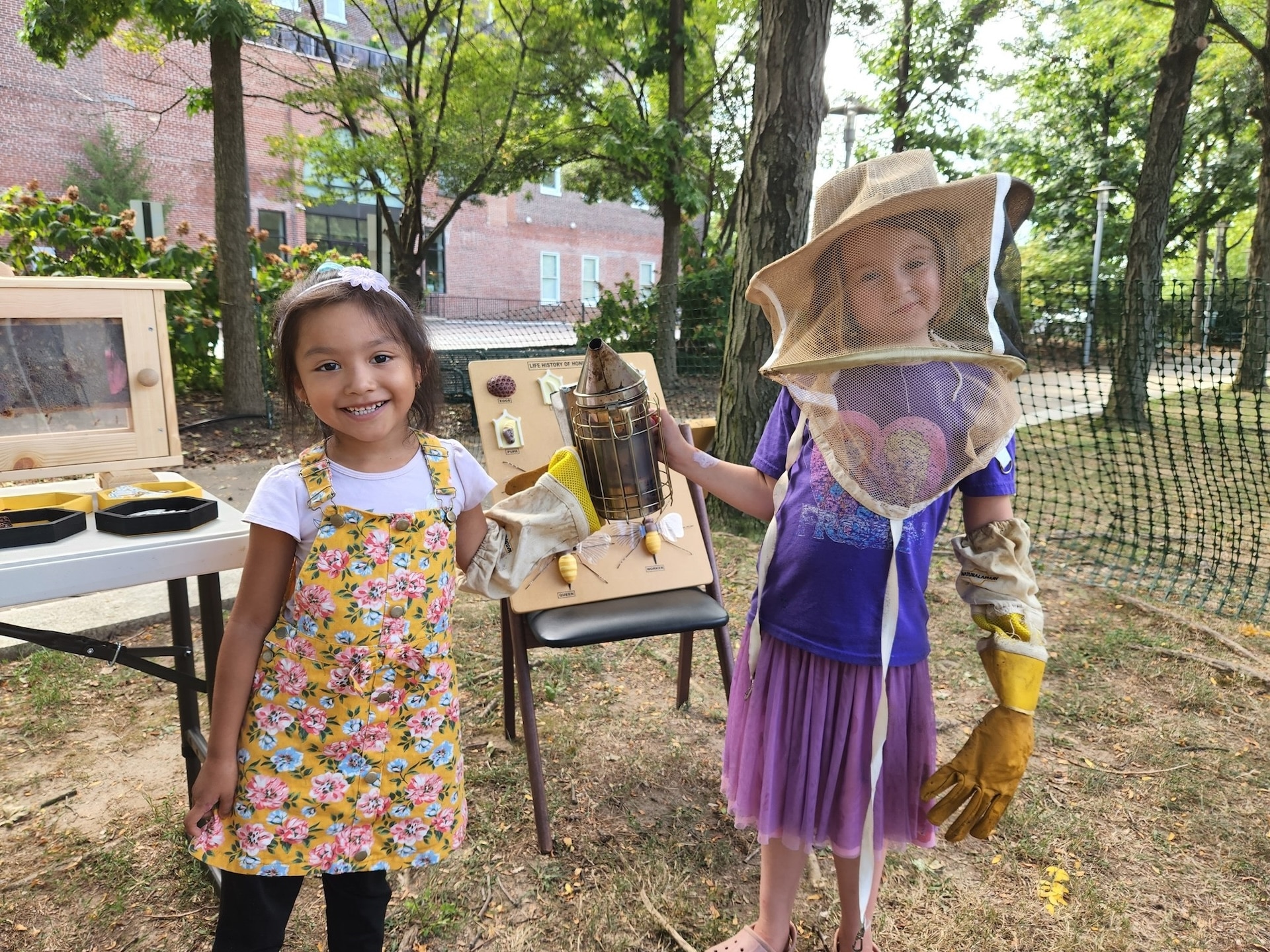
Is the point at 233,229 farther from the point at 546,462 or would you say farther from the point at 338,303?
the point at 338,303

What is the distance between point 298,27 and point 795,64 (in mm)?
9743

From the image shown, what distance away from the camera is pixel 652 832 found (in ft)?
8.27

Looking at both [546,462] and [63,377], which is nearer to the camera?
[63,377]

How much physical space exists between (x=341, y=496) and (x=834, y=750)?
1209 millimetres

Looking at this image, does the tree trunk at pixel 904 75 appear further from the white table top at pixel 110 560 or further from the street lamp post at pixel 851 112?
the white table top at pixel 110 560

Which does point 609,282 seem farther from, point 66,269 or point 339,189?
point 66,269

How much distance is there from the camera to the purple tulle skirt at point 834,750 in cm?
167

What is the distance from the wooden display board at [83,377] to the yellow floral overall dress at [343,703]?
773 mm

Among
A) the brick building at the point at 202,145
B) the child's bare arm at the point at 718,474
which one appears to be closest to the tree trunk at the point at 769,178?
the child's bare arm at the point at 718,474

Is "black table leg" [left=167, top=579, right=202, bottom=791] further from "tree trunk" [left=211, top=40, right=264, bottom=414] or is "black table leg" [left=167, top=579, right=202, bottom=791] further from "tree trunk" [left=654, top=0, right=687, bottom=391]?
"tree trunk" [left=654, top=0, right=687, bottom=391]

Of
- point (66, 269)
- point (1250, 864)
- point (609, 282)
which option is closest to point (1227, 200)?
point (609, 282)

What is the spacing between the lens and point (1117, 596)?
4555mm

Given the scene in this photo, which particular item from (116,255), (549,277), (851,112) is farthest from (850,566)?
(549,277)

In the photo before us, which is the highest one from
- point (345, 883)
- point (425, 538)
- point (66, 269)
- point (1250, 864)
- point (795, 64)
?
point (795, 64)
